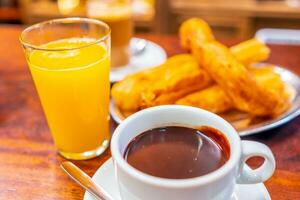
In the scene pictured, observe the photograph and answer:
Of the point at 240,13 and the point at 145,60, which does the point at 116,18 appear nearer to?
the point at 145,60

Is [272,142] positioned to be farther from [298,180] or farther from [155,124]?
[155,124]

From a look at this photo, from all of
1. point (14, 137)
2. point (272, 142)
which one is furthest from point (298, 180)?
point (14, 137)

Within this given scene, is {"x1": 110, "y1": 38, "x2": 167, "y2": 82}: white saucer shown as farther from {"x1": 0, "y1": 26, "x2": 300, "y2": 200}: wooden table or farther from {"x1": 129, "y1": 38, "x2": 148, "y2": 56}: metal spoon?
{"x1": 0, "y1": 26, "x2": 300, "y2": 200}: wooden table

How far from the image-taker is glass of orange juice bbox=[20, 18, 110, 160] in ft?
1.88

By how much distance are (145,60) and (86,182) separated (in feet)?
→ 1.54

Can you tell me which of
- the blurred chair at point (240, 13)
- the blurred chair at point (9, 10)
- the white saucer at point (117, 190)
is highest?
the white saucer at point (117, 190)

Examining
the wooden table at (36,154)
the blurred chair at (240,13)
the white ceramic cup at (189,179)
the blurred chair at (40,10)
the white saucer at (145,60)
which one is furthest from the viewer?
the blurred chair at (40,10)

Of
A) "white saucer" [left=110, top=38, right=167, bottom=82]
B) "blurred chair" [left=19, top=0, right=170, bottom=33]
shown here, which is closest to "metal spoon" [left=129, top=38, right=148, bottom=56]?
"white saucer" [left=110, top=38, right=167, bottom=82]

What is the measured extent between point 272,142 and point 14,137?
1.40 ft

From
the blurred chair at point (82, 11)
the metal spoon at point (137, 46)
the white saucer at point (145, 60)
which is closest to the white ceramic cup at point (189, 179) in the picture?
the white saucer at point (145, 60)

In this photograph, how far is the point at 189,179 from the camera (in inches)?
15.9

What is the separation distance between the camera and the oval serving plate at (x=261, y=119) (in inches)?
24.8

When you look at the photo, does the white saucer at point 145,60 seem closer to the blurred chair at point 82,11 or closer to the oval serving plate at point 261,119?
the oval serving plate at point 261,119

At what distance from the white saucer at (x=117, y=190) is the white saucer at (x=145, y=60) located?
1.13ft
